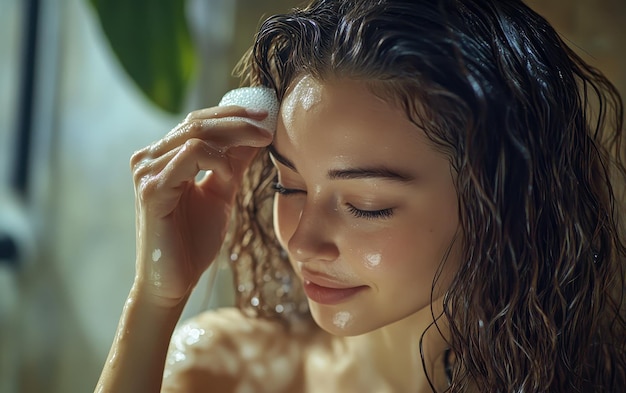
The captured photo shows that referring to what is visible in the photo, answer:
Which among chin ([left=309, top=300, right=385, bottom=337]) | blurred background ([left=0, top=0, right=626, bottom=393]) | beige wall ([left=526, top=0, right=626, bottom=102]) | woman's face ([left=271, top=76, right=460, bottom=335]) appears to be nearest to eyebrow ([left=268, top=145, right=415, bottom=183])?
woman's face ([left=271, top=76, right=460, bottom=335])

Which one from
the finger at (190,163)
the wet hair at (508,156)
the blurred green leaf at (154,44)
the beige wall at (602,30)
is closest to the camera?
the wet hair at (508,156)

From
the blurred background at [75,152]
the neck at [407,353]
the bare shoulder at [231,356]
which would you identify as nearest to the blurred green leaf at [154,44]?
the blurred background at [75,152]

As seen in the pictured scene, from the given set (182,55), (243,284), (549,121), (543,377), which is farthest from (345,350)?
(182,55)

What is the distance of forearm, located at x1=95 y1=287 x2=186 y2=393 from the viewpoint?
0.70 metres

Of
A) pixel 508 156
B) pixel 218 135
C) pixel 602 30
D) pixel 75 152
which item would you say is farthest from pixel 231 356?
pixel 75 152

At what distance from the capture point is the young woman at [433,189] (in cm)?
59

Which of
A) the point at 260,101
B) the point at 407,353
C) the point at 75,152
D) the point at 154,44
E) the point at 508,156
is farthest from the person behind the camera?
the point at 75,152

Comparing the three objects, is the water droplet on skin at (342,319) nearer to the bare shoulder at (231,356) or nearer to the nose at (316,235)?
the nose at (316,235)

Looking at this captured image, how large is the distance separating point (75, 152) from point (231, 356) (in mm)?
753

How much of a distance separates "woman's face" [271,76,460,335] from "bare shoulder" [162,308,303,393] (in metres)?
0.19

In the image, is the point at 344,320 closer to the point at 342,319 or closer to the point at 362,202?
the point at 342,319

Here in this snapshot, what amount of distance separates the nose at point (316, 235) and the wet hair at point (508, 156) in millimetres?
101

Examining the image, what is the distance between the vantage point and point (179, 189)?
709 millimetres

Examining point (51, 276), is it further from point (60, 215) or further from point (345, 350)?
point (345, 350)
